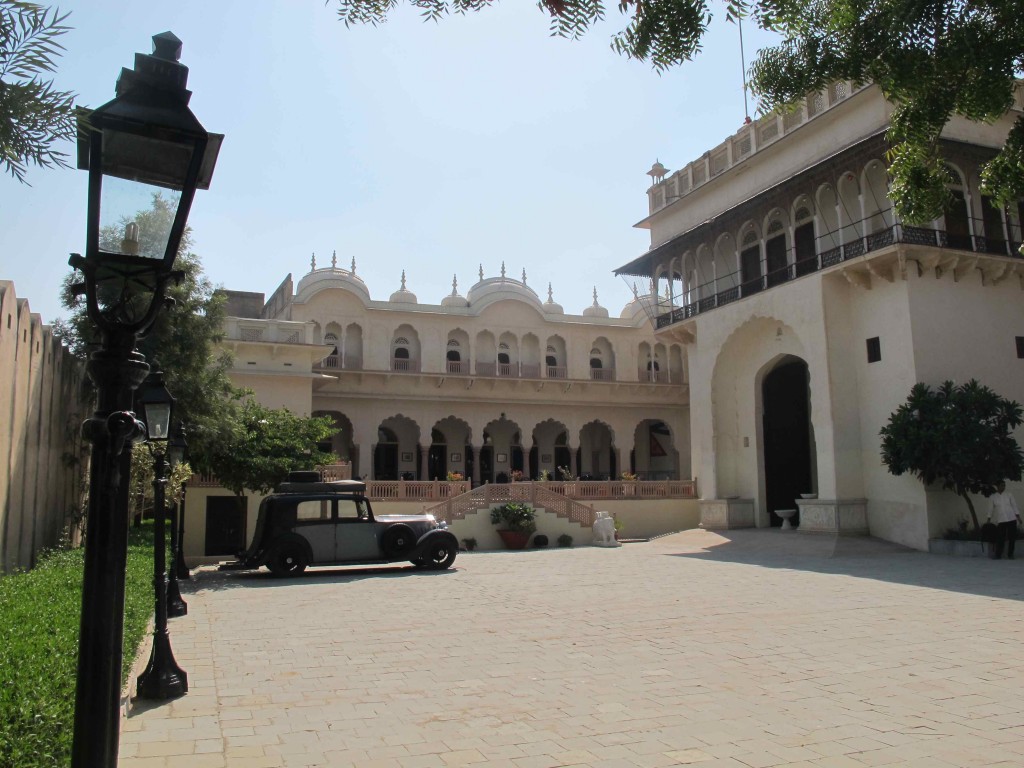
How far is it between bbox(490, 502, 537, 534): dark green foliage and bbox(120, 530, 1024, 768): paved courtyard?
359 inches

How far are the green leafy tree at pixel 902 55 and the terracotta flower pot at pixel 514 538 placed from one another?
17655 millimetres

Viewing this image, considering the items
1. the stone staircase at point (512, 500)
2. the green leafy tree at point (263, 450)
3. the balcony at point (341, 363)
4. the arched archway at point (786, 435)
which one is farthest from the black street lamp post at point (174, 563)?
the balcony at point (341, 363)

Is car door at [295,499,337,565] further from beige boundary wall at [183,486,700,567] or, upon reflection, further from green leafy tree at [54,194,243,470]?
beige boundary wall at [183,486,700,567]

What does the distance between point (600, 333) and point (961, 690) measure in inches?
1217

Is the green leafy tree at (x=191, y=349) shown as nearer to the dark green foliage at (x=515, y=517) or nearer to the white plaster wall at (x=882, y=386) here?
the dark green foliage at (x=515, y=517)

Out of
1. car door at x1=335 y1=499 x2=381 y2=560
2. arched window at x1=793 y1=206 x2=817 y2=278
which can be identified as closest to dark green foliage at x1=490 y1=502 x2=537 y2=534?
car door at x1=335 y1=499 x2=381 y2=560

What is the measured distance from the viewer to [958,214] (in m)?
20.9

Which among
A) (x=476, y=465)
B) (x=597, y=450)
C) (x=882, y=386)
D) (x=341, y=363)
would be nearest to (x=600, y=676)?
(x=882, y=386)

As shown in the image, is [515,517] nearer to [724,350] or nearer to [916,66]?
[724,350]

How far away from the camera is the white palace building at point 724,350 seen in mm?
20141

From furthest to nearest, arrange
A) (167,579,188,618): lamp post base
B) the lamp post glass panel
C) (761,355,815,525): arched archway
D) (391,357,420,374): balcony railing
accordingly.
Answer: (391,357,420,374): balcony railing, (761,355,815,525): arched archway, (167,579,188,618): lamp post base, the lamp post glass panel

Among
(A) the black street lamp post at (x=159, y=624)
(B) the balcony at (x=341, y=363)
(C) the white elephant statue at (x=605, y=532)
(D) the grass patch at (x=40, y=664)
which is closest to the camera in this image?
(D) the grass patch at (x=40, y=664)

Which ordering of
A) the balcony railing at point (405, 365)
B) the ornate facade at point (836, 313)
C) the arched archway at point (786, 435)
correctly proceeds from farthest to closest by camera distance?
the balcony railing at point (405, 365) < the arched archway at point (786, 435) < the ornate facade at point (836, 313)

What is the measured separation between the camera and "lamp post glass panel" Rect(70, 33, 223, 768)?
109 inches
